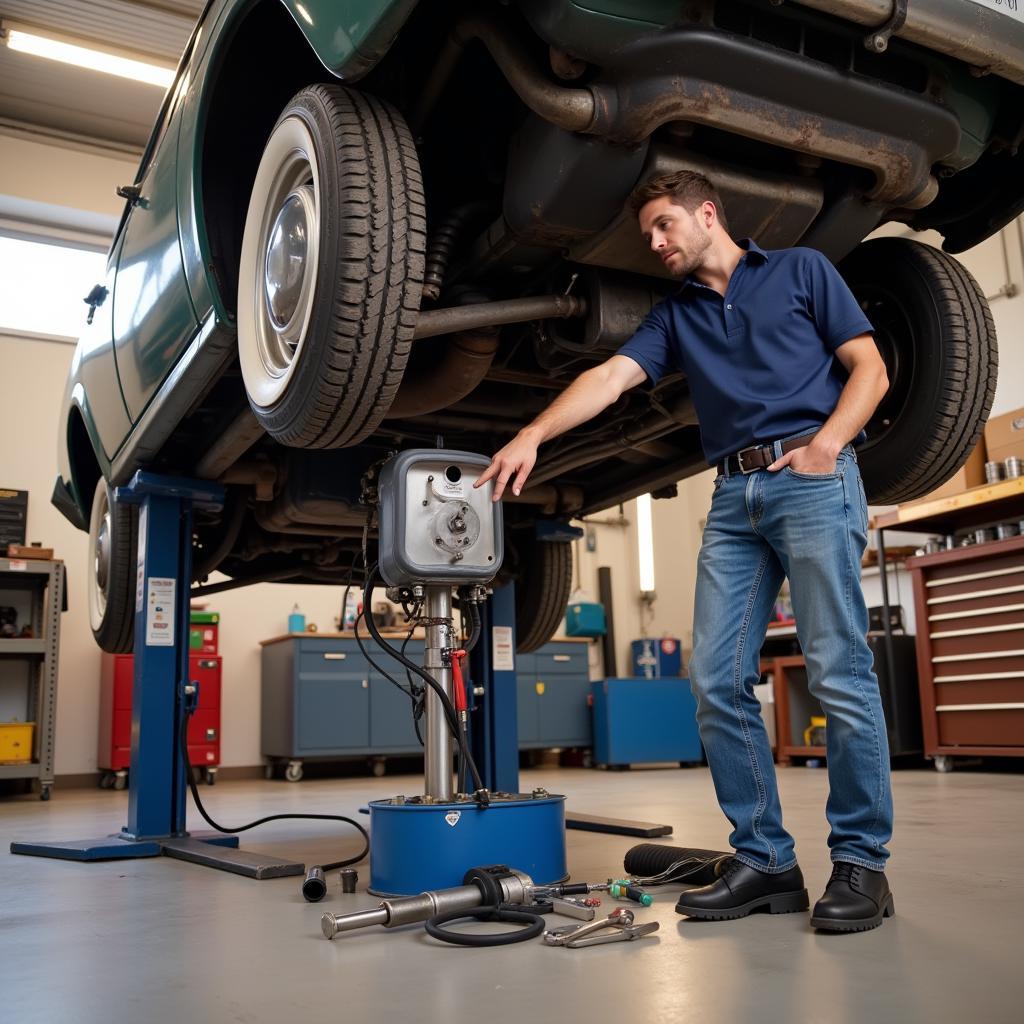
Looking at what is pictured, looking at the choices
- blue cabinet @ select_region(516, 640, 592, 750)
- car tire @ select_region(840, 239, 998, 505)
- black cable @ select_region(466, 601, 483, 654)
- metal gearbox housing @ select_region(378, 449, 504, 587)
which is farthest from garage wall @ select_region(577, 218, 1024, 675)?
metal gearbox housing @ select_region(378, 449, 504, 587)

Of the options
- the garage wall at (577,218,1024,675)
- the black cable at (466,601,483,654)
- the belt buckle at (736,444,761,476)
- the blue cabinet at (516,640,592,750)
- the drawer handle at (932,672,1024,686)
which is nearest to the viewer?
the belt buckle at (736,444,761,476)

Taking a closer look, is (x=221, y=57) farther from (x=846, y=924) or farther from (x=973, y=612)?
(x=973, y=612)

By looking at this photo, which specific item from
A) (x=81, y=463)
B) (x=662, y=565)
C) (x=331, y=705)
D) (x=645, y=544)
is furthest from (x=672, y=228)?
(x=662, y=565)

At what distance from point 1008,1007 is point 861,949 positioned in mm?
294

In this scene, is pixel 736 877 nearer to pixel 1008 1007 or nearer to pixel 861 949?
pixel 861 949

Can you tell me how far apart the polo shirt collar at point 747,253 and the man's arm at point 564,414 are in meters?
0.18

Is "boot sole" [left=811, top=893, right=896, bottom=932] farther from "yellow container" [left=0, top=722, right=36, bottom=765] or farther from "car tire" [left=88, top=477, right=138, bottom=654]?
"yellow container" [left=0, top=722, right=36, bottom=765]

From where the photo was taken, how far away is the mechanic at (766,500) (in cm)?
156

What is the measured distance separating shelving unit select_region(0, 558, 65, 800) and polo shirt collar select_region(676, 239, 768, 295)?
5000 mm

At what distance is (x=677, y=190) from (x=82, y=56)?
6.04 m

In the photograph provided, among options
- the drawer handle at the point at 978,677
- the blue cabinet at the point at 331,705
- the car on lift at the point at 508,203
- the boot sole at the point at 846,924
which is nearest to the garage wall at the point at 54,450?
the blue cabinet at the point at 331,705

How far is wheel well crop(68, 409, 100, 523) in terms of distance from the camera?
11.9 feet

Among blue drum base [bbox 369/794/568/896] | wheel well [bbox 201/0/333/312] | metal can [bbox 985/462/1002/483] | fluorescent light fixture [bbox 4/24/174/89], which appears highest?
fluorescent light fixture [bbox 4/24/174/89]

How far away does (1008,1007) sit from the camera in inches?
42.2
